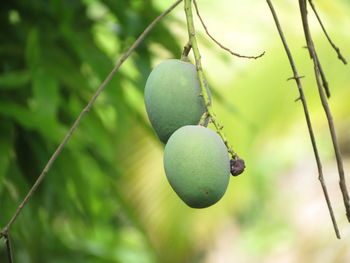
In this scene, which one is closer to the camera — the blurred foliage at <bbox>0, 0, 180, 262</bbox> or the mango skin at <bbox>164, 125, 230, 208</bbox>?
the mango skin at <bbox>164, 125, 230, 208</bbox>

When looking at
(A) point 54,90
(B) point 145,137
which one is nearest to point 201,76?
(A) point 54,90

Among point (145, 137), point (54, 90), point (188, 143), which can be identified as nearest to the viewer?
point (188, 143)

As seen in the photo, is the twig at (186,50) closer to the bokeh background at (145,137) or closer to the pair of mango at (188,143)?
the pair of mango at (188,143)

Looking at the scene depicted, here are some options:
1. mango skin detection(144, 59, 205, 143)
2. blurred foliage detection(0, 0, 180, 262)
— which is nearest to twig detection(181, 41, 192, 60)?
mango skin detection(144, 59, 205, 143)

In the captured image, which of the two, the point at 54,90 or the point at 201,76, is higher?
the point at 54,90

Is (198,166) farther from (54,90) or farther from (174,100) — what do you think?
(54,90)

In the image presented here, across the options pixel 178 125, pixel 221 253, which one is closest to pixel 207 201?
pixel 178 125

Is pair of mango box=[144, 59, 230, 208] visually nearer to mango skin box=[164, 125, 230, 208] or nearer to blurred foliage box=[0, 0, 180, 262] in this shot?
mango skin box=[164, 125, 230, 208]

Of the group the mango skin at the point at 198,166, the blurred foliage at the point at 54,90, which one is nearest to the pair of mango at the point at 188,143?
the mango skin at the point at 198,166
